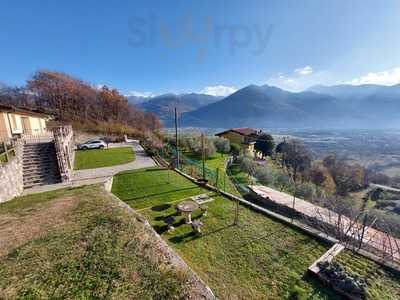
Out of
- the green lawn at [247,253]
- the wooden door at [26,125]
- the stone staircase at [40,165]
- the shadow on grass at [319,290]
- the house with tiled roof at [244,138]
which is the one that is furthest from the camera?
the house with tiled roof at [244,138]

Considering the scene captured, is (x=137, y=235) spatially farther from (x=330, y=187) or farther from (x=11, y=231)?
(x=330, y=187)

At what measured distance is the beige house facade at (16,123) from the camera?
531 inches

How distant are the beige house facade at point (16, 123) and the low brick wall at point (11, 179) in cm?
231

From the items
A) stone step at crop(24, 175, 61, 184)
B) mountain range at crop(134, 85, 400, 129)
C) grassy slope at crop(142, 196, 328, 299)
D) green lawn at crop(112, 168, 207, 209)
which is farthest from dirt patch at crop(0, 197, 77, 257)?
mountain range at crop(134, 85, 400, 129)

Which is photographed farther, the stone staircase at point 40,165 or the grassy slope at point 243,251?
the stone staircase at point 40,165

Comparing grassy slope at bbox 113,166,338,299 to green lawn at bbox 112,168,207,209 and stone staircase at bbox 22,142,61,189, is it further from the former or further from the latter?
stone staircase at bbox 22,142,61,189

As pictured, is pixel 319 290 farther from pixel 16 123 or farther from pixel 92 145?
pixel 92 145

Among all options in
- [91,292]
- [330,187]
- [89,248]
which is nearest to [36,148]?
[89,248]

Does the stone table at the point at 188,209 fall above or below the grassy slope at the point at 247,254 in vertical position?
above

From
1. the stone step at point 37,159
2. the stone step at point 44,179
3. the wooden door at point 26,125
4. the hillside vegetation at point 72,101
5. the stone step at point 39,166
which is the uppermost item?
the hillside vegetation at point 72,101

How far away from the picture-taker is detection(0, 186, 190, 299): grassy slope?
304cm

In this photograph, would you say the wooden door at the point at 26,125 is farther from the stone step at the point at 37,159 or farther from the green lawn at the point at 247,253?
the green lawn at the point at 247,253

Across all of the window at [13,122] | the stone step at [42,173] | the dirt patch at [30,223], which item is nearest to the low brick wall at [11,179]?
the stone step at [42,173]

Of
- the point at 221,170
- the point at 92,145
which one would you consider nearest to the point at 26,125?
the point at 92,145
